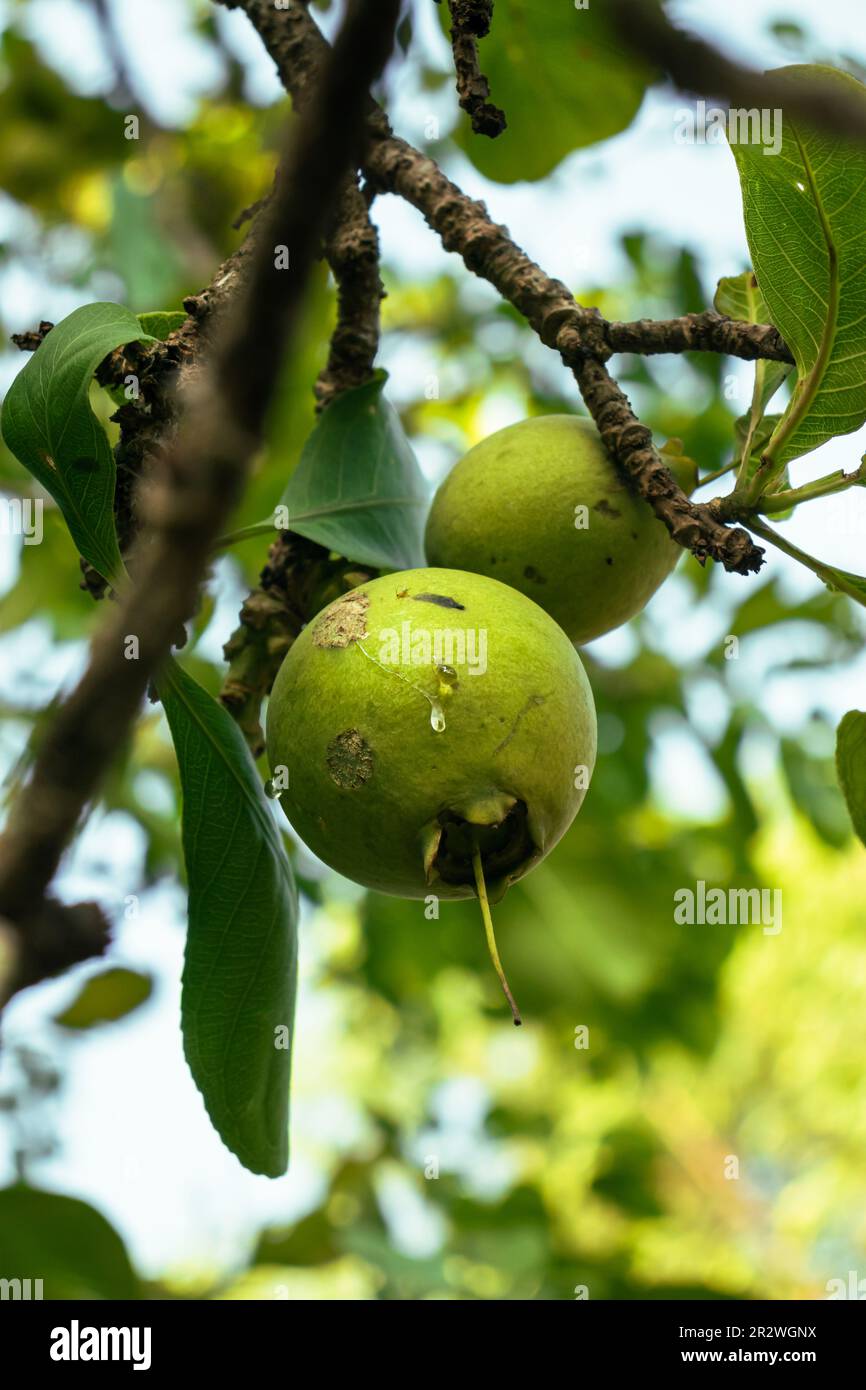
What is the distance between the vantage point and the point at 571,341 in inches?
61.8

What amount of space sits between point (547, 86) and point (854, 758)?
147 centimetres

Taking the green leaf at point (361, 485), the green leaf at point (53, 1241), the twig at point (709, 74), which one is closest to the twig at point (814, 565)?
the green leaf at point (361, 485)

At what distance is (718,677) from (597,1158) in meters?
1.79

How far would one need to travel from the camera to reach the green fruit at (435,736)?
1.32m

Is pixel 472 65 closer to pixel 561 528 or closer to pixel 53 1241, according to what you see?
pixel 561 528

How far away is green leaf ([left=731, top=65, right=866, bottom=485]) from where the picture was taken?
1400 mm

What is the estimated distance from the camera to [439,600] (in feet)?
4.60

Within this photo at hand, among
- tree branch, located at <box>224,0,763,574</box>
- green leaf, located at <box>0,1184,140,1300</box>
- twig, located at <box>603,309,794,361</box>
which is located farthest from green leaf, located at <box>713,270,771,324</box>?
green leaf, located at <box>0,1184,140,1300</box>

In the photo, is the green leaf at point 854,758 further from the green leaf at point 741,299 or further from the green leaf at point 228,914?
the green leaf at point 228,914

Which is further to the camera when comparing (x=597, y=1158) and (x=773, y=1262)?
(x=773, y=1262)

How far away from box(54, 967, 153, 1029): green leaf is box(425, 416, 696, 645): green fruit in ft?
5.66

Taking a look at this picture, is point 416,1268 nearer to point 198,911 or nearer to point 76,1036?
point 76,1036

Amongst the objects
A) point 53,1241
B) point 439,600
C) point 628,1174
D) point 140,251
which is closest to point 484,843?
point 439,600

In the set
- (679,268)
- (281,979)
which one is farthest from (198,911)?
(679,268)
